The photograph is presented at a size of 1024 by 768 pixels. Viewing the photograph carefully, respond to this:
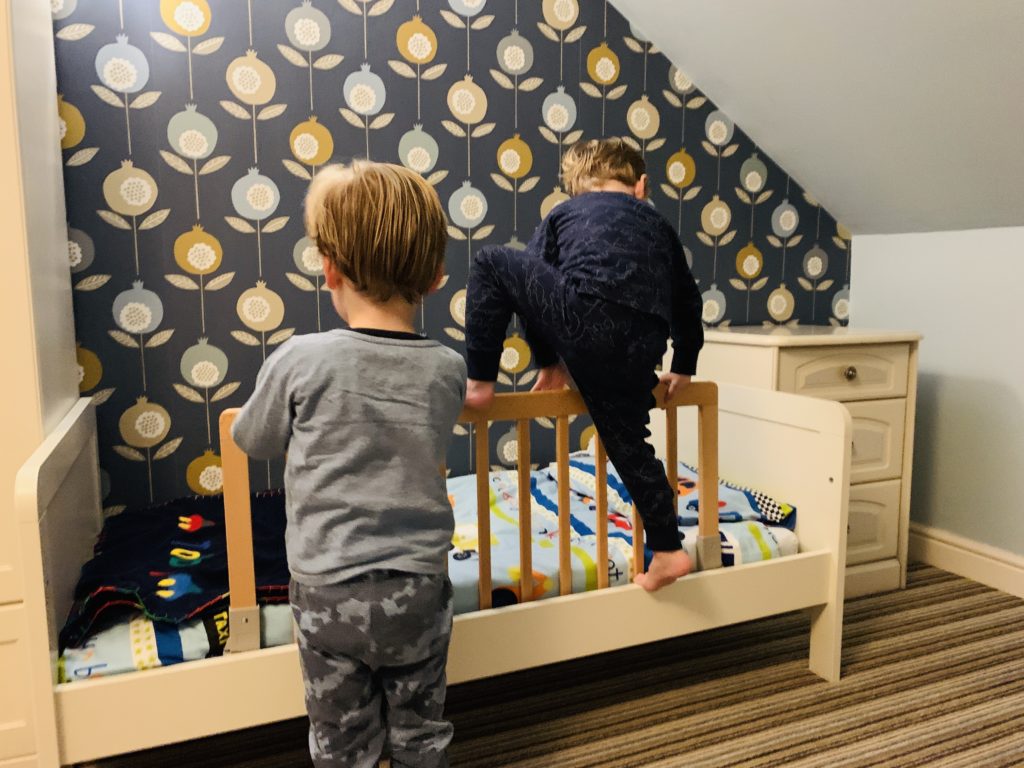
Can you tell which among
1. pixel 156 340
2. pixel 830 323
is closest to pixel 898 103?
pixel 830 323

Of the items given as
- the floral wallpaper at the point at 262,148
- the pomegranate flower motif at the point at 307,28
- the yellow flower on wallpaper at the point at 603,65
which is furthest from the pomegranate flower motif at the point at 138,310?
the yellow flower on wallpaper at the point at 603,65

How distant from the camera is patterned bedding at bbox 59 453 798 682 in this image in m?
1.33

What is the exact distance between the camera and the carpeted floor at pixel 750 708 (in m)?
1.55

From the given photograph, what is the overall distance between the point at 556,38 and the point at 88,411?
5.21 feet

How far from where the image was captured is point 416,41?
2.21 meters

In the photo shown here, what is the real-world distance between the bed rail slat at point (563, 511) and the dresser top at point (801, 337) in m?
0.88

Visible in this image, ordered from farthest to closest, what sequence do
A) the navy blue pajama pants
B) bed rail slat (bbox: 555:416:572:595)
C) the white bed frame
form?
bed rail slat (bbox: 555:416:572:595)
the navy blue pajama pants
the white bed frame

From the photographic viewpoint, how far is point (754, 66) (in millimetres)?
2328

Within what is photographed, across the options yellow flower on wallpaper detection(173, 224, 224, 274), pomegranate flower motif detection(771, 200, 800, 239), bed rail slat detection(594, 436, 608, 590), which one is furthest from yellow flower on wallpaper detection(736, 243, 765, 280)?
yellow flower on wallpaper detection(173, 224, 224, 274)

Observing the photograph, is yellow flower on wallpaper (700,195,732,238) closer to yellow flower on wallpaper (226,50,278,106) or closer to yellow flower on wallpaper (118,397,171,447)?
yellow flower on wallpaper (226,50,278,106)

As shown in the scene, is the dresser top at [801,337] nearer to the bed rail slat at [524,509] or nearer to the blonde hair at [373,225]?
the bed rail slat at [524,509]

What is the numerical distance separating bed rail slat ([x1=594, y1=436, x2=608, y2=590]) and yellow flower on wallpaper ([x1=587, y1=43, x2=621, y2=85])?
131 centimetres

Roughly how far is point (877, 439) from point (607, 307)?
49.2 inches

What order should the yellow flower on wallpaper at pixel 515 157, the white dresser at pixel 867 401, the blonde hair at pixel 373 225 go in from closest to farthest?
the blonde hair at pixel 373 225 < the white dresser at pixel 867 401 < the yellow flower on wallpaper at pixel 515 157
